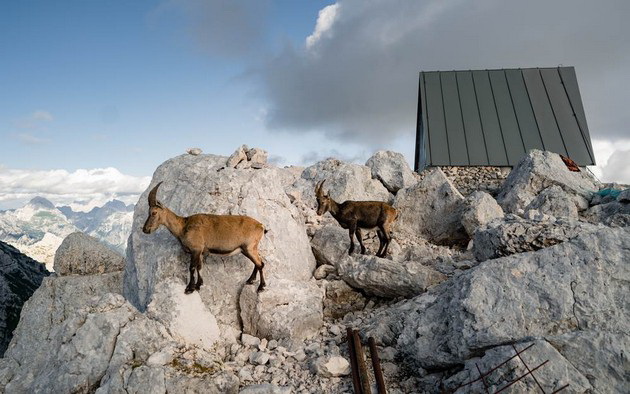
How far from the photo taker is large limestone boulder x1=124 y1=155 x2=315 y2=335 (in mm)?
8188

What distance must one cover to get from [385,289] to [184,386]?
4.67 meters

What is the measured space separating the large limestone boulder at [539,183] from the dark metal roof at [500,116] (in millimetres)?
4604

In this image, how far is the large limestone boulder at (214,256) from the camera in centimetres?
819

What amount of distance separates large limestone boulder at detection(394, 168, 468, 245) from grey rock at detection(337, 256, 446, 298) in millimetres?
4234

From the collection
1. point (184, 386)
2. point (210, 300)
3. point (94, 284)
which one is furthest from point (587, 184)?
point (94, 284)

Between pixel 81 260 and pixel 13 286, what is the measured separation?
30234mm

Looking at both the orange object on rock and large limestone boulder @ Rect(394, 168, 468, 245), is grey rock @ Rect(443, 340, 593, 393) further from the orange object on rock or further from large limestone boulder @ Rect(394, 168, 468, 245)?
the orange object on rock

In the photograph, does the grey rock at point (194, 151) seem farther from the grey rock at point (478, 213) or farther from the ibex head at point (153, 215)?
the grey rock at point (478, 213)

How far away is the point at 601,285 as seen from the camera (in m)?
5.73

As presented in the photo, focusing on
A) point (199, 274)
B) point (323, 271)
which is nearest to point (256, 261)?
point (199, 274)

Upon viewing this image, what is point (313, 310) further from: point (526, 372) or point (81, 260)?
point (81, 260)

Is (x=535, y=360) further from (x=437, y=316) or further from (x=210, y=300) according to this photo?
(x=210, y=300)

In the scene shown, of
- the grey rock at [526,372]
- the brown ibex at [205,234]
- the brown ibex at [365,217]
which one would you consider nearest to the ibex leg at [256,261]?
the brown ibex at [205,234]

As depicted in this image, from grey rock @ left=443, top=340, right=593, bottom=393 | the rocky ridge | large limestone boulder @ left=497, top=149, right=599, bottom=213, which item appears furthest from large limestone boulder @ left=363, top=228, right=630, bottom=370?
large limestone boulder @ left=497, top=149, right=599, bottom=213
